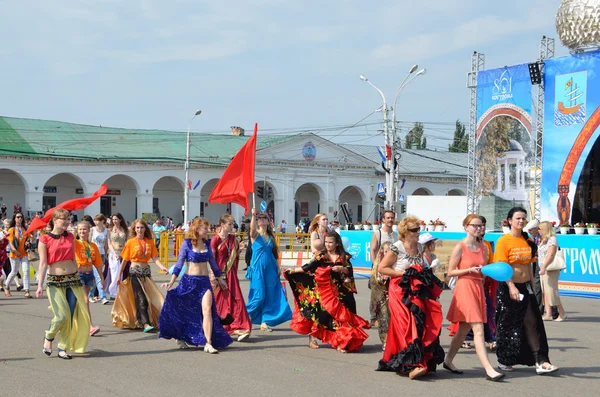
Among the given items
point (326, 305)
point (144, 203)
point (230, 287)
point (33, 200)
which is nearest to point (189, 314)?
point (230, 287)

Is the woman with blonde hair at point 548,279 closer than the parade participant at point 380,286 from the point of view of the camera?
No

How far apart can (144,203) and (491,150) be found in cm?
2533

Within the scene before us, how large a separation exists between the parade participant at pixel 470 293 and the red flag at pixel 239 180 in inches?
179

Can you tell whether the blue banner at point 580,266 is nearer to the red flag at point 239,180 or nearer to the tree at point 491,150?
the red flag at point 239,180

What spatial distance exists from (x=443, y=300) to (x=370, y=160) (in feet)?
131

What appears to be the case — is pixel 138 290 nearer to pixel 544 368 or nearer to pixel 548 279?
pixel 544 368

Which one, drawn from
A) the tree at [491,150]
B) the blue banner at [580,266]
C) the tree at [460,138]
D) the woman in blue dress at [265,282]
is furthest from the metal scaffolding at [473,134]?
the tree at [460,138]

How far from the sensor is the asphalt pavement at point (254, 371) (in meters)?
6.70

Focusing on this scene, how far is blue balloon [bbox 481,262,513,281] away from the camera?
22.6ft

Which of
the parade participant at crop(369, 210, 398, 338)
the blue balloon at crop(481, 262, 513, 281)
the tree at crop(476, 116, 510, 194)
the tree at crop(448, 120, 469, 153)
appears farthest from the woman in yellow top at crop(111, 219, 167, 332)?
A: the tree at crop(448, 120, 469, 153)

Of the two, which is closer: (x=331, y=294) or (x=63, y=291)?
(x=63, y=291)

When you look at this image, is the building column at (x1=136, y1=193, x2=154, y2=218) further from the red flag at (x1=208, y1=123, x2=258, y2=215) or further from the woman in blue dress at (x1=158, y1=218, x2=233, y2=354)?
the woman in blue dress at (x1=158, y1=218, x2=233, y2=354)

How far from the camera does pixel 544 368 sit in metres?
7.40

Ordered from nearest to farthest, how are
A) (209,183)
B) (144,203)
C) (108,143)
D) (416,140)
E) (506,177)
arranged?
(506,177) → (144,203) → (108,143) → (209,183) → (416,140)
